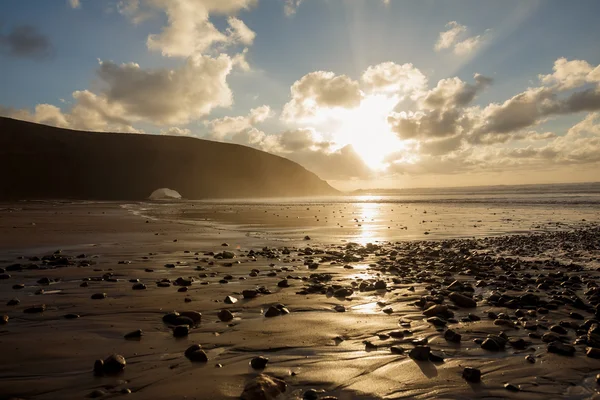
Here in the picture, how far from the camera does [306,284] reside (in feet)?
30.6

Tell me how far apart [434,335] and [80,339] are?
5.44 meters

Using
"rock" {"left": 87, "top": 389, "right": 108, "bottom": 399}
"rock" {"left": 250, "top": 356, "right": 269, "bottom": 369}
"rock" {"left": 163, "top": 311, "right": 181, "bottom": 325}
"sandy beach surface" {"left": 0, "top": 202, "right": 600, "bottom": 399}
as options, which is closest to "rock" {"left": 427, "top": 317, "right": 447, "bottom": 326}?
"sandy beach surface" {"left": 0, "top": 202, "right": 600, "bottom": 399}

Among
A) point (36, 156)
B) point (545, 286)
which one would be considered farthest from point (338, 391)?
point (36, 156)

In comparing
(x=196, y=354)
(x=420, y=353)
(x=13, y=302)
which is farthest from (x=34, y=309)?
(x=420, y=353)

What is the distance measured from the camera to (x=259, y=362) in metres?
4.52

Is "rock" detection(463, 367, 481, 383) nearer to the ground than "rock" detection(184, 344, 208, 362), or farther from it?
nearer to the ground

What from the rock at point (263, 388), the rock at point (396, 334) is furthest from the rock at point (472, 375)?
the rock at point (263, 388)

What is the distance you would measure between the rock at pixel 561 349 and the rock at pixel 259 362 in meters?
4.09

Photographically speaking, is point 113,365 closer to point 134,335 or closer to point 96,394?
point 96,394

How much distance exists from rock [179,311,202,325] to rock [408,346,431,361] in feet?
11.6

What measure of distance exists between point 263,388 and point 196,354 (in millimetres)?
1331

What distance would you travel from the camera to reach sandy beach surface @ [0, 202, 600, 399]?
4.12 metres

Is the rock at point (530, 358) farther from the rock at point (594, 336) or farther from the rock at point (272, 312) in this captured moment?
the rock at point (272, 312)

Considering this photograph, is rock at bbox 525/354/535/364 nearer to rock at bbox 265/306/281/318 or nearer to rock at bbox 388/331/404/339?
rock at bbox 388/331/404/339
